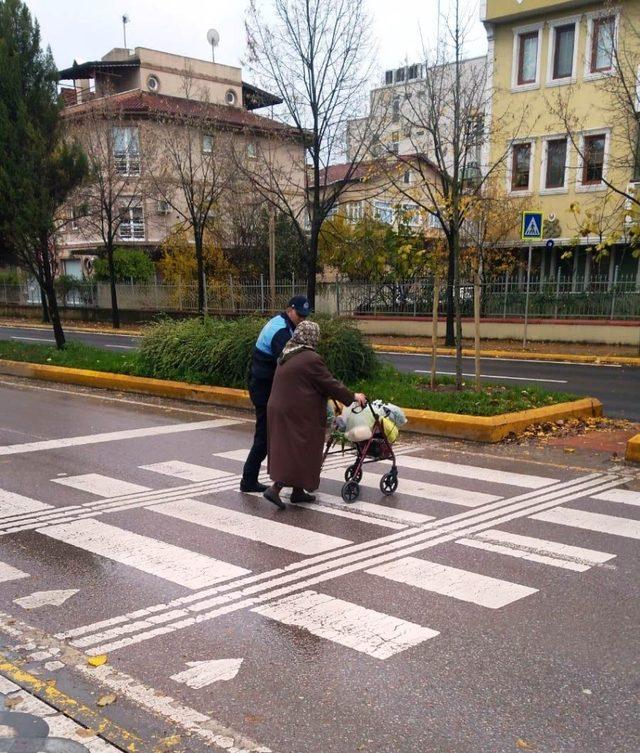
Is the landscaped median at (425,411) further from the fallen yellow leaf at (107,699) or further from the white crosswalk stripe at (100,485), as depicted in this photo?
the fallen yellow leaf at (107,699)

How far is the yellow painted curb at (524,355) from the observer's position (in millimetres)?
19547

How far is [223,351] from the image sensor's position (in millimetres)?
13531

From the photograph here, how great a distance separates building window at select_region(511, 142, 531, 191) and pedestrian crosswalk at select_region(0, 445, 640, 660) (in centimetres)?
2344

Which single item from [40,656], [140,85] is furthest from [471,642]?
[140,85]

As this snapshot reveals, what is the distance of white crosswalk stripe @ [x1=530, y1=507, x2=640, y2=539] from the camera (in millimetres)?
6215

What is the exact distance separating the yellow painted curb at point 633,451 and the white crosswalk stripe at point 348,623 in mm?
5067

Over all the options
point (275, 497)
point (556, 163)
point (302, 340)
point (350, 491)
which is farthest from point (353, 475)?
point (556, 163)

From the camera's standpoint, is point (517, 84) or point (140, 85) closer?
point (517, 84)

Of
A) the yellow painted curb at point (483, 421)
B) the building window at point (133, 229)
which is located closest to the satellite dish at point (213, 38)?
the building window at point (133, 229)

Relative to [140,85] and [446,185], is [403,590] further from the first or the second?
[140,85]

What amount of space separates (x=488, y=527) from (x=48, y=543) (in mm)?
3528

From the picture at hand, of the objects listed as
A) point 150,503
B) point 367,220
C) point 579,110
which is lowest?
point 150,503

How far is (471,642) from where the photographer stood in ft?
14.1

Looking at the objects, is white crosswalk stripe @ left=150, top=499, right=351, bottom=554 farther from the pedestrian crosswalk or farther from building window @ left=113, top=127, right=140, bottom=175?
building window @ left=113, top=127, right=140, bottom=175
